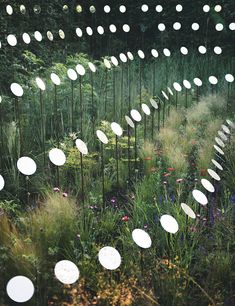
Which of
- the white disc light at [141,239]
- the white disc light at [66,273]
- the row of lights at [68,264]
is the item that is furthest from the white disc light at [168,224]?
the white disc light at [66,273]

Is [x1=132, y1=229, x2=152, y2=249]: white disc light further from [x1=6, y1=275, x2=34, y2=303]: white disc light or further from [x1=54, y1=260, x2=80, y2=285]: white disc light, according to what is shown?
[x1=6, y1=275, x2=34, y2=303]: white disc light

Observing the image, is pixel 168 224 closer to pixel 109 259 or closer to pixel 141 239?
pixel 141 239

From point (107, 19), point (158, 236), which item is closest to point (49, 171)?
point (158, 236)

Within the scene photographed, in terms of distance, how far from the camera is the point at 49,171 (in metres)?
3.78

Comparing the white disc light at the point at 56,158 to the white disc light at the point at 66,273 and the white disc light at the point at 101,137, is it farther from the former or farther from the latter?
the white disc light at the point at 66,273

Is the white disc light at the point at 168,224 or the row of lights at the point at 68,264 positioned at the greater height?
the white disc light at the point at 168,224

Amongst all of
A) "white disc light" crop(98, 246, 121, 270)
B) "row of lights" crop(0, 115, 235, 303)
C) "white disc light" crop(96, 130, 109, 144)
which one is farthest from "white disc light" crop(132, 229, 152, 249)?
"white disc light" crop(96, 130, 109, 144)

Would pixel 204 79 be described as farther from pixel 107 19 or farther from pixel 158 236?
pixel 158 236

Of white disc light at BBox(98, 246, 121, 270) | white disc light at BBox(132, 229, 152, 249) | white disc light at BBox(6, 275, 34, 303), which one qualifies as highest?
white disc light at BBox(132, 229, 152, 249)

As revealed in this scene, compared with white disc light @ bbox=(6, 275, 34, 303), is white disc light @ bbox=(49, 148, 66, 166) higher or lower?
higher

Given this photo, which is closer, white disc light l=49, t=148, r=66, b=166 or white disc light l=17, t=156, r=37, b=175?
white disc light l=17, t=156, r=37, b=175

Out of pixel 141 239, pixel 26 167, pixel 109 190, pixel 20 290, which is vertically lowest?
pixel 20 290

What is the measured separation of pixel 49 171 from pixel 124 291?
1.64 meters

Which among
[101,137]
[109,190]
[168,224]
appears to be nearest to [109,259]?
[168,224]
